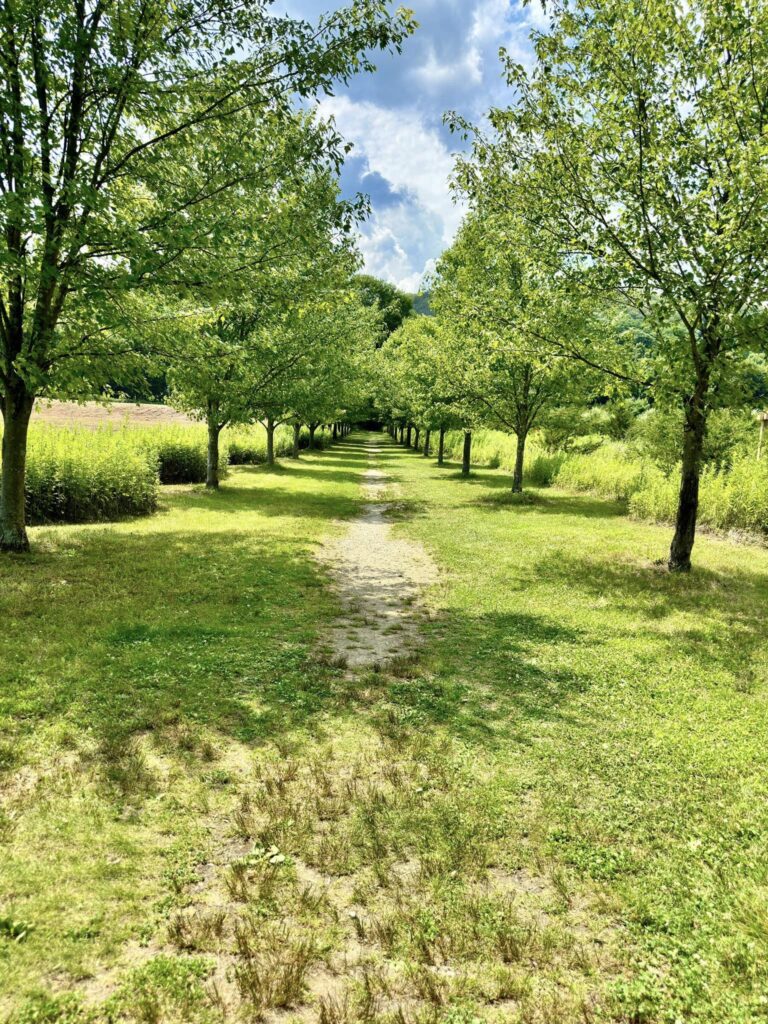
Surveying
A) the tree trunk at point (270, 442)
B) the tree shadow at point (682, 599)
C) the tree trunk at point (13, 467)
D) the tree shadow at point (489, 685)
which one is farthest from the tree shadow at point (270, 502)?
the tree shadow at point (489, 685)

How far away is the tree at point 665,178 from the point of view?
8.05m

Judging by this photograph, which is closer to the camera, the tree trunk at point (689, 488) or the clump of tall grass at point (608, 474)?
the tree trunk at point (689, 488)

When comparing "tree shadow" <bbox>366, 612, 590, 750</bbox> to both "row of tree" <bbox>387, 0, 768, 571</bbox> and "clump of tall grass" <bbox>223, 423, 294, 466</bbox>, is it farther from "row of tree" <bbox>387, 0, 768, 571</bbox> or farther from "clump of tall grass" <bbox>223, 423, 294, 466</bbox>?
"clump of tall grass" <bbox>223, 423, 294, 466</bbox>

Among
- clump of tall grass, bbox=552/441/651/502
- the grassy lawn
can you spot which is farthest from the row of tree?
clump of tall grass, bbox=552/441/651/502

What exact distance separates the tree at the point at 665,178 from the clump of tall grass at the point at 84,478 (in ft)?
33.8

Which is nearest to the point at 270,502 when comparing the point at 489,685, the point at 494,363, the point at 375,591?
the point at 494,363

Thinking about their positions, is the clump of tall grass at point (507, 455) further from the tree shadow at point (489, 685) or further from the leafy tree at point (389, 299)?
the leafy tree at point (389, 299)

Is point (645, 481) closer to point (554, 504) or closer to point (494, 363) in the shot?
point (554, 504)

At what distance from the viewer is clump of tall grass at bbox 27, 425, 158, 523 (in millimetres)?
12000

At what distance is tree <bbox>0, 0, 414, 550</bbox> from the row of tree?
9.72 feet

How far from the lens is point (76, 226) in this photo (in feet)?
24.0

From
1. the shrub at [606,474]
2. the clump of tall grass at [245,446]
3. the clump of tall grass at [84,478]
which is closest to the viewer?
the clump of tall grass at [84,478]

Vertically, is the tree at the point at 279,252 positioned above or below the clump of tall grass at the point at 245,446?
above

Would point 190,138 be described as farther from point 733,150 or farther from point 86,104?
point 733,150
